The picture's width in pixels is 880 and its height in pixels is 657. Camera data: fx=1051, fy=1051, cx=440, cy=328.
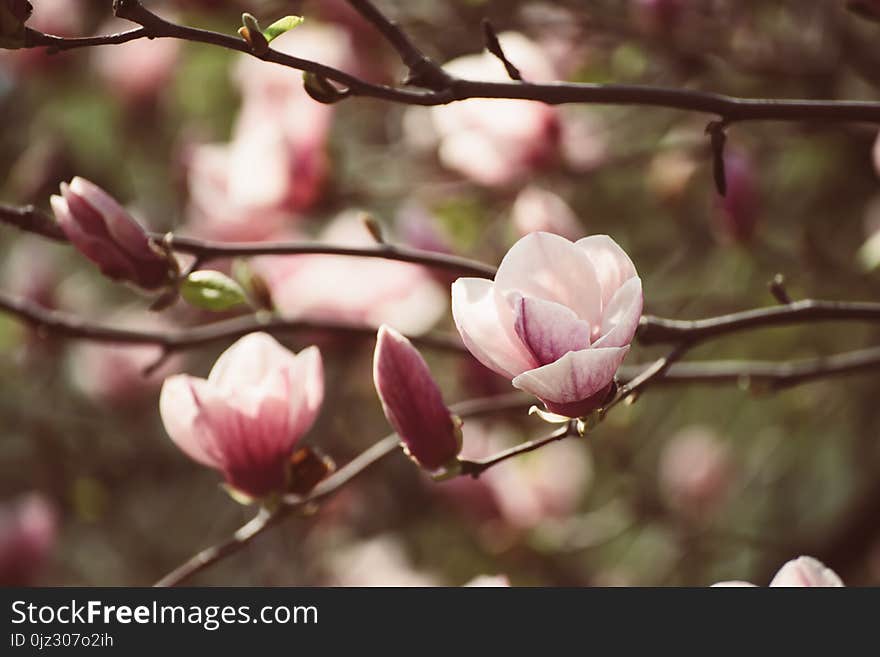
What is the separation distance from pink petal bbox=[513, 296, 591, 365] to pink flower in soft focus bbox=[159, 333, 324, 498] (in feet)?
0.70

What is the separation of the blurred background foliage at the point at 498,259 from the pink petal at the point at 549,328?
1.67 feet

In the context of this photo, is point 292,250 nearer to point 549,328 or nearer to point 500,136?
point 549,328

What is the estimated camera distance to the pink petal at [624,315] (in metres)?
0.56

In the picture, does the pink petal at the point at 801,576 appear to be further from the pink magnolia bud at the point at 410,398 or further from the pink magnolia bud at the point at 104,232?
the pink magnolia bud at the point at 104,232

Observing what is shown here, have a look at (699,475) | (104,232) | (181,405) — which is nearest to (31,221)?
(104,232)

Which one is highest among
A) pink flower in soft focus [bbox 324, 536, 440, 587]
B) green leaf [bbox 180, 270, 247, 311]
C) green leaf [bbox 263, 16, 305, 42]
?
pink flower in soft focus [bbox 324, 536, 440, 587]

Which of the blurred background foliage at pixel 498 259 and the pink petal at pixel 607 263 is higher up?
the blurred background foliage at pixel 498 259

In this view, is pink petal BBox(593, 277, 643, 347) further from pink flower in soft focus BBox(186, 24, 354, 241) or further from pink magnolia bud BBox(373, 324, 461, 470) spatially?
pink flower in soft focus BBox(186, 24, 354, 241)

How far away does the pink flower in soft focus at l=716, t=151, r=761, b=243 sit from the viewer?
3.67 ft

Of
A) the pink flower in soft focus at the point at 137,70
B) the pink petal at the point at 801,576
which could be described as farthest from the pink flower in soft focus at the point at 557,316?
the pink flower in soft focus at the point at 137,70

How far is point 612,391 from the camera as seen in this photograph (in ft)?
1.98

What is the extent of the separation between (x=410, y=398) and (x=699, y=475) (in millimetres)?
1132

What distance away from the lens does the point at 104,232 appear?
0.69 m

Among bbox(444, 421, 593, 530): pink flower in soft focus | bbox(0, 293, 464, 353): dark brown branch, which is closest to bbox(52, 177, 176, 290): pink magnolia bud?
bbox(0, 293, 464, 353): dark brown branch
